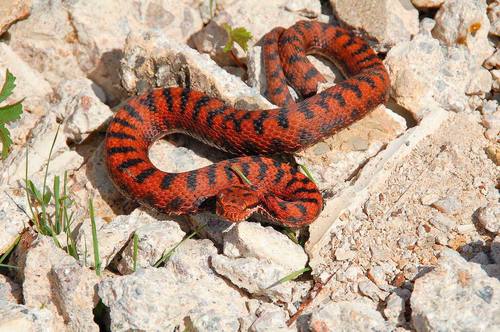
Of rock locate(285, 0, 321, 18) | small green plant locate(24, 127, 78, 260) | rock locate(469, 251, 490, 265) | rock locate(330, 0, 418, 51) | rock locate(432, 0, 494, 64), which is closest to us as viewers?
rock locate(469, 251, 490, 265)

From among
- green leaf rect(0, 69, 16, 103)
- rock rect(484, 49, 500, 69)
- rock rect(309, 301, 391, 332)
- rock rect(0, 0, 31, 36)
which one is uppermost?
rock rect(0, 0, 31, 36)

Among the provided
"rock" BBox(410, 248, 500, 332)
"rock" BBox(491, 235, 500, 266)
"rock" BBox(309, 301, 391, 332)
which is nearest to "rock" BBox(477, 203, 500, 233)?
"rock" BBox(491, 235, 500, 266)

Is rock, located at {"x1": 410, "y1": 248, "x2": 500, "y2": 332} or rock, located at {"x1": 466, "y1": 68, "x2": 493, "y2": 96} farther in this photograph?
rock, located at {"x1": 466, "y1": 68, "x2": 493, "y2": 96}

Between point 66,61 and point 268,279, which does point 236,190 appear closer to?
point 268,279

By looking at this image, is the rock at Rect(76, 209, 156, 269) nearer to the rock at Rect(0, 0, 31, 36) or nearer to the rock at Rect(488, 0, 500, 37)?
the rock at Rect(0, 0, 31, 36)

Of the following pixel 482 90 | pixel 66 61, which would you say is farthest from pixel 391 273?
pixel 66 61
